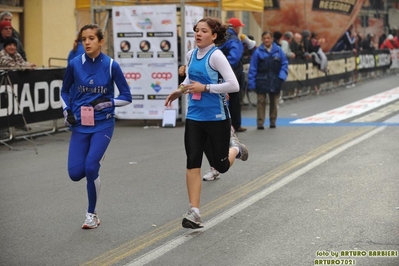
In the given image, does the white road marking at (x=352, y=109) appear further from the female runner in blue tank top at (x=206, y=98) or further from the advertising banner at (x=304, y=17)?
the female runner in blue tank top at (x=206, y=98)

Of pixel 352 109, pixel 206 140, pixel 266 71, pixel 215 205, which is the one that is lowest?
pixel 352 109

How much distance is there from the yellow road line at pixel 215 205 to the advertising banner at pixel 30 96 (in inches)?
201

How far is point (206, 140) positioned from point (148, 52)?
10.0m

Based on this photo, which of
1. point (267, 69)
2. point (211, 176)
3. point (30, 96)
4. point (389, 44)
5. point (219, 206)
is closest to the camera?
point (219, 206)

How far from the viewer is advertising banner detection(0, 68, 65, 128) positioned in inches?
603

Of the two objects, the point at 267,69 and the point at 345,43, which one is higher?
the point at 345,43

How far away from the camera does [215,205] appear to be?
31.0 feet

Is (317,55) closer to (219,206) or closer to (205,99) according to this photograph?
(219,206)

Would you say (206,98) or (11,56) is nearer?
(206,98)

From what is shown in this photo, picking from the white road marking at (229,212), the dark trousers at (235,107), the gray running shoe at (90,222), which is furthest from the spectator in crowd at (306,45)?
the gray running shoe at (90,222)

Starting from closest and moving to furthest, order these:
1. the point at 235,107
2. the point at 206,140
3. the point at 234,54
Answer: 1. the point at 206,140
2. the point at 234,54
3. the point at 235,107

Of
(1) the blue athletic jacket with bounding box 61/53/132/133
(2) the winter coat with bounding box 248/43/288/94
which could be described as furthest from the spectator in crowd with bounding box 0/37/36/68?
(1) the blue athletic jacket with bounding box 61/53/132/133

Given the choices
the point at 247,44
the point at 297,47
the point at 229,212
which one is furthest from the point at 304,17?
the point at 229,212

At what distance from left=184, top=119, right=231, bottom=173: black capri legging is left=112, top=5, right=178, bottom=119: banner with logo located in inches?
386
